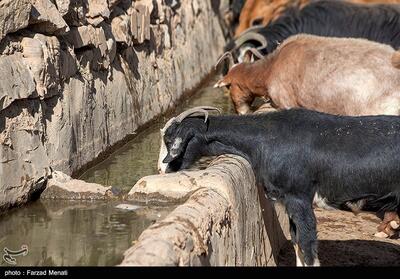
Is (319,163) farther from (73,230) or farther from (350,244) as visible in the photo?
(73,230)

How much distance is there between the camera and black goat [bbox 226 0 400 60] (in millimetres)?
11234

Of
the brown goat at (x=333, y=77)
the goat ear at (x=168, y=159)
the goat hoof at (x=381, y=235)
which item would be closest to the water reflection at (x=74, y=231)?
the goat ear at (x=168, y=159)

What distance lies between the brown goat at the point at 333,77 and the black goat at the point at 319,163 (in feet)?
6.61

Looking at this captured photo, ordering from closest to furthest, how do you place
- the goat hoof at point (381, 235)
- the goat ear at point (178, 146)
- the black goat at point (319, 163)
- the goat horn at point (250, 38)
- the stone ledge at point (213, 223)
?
the stone ledge at point (213, 223) → the black goat at point (319, 163) → the goat ear at point (178, 146) → the goat hoof at point (381, 235) → the goat horn at point (250, 38)

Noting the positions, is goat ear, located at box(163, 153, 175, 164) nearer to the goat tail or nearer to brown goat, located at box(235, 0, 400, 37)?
the goat tail

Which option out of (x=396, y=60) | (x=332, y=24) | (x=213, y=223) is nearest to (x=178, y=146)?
A: (x=213, y=223)

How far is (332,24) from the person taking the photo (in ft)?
37.7

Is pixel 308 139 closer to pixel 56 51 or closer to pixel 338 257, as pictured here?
pixel 338 257

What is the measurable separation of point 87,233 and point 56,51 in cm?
255

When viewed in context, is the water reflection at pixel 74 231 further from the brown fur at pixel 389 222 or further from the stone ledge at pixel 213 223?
the brown fur at pixel 389 222

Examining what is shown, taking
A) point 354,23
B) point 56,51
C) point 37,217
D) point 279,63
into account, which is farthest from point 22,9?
point 354,23

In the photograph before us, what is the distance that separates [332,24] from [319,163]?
216 inches

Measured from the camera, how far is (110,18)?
1005 centimetres

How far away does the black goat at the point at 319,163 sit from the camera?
6.26 m
